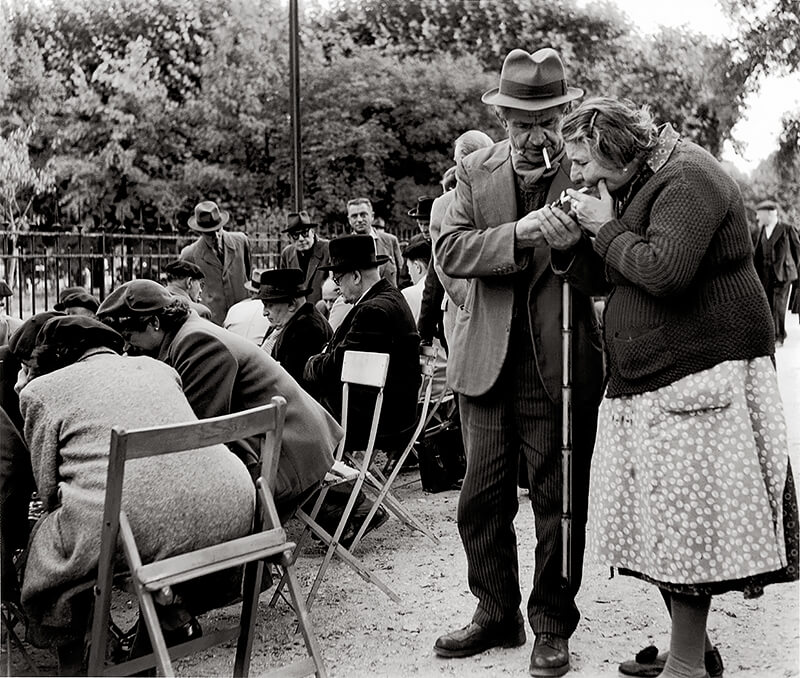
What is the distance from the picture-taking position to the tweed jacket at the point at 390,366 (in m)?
5.29

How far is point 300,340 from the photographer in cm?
596

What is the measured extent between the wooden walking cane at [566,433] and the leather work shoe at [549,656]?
0.65 ft

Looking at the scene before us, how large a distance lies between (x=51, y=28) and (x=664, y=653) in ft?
61.6

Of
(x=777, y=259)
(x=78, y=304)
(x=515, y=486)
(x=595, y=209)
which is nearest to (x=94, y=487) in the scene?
(x=515, y=486)

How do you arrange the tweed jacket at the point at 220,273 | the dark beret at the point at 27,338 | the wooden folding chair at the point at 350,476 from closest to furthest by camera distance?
the dark beret at the point at 27,338
the wooden folding chair at the point at 350,476
the tweed jacket at the point at 220,273

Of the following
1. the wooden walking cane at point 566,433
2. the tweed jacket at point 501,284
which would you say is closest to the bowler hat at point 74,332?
the tweed jacket at point 501,284

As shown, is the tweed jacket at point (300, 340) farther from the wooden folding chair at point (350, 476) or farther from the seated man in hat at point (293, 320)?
the wooden folding chair at point (350, 476)

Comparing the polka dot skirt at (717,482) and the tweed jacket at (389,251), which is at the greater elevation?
the tweed jacket at (389,251)

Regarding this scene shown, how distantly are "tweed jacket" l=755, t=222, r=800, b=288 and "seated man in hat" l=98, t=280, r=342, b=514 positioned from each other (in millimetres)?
10896

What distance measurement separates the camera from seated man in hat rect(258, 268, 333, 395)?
5.94 metres

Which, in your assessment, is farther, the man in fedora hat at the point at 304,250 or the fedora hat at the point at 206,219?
the fedora hat at the point at 206,219

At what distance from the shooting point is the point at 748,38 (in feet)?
31.6

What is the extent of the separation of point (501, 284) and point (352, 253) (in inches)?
83.8

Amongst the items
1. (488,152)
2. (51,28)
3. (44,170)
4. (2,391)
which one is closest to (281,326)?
(2,391)
